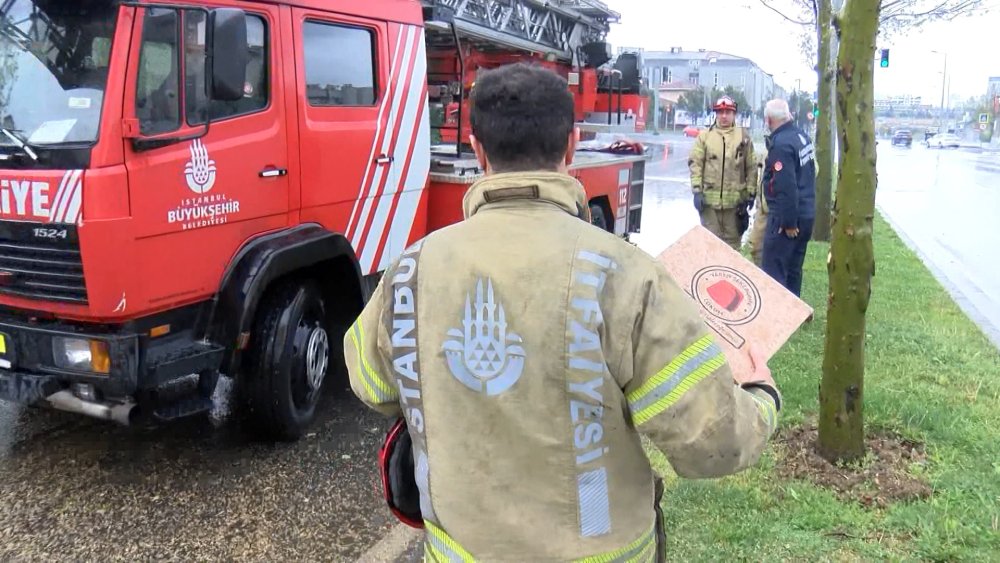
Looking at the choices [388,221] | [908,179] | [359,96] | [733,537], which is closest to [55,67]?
[359,96]

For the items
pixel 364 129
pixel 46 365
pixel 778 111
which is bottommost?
pixel 46 365

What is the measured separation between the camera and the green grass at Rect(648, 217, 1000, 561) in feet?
10.3

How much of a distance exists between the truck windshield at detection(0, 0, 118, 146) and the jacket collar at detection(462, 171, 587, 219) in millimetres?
2604

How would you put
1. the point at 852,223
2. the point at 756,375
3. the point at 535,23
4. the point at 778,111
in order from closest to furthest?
the point at 756,375 < the point at 852,223 < the point at 778,111 < the point at 535,23

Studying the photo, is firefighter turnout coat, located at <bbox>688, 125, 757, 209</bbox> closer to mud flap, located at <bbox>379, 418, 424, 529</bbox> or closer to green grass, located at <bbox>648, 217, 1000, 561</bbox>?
green grass, located at <bbox>648, 217, 1000, 561</bbox>

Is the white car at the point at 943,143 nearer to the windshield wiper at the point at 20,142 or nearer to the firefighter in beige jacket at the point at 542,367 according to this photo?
the windshield wiper at the point at 20,142

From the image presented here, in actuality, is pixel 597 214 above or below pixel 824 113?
below

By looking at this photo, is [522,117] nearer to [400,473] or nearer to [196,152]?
[400,473]

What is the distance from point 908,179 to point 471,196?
2761 centimetres

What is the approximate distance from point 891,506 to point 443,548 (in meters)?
2.54

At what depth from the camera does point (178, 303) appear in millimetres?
3809

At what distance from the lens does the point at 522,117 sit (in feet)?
4.73

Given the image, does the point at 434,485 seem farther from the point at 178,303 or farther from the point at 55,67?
the point at 55,67

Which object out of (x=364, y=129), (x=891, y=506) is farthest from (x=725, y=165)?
(x=891, y=506)
